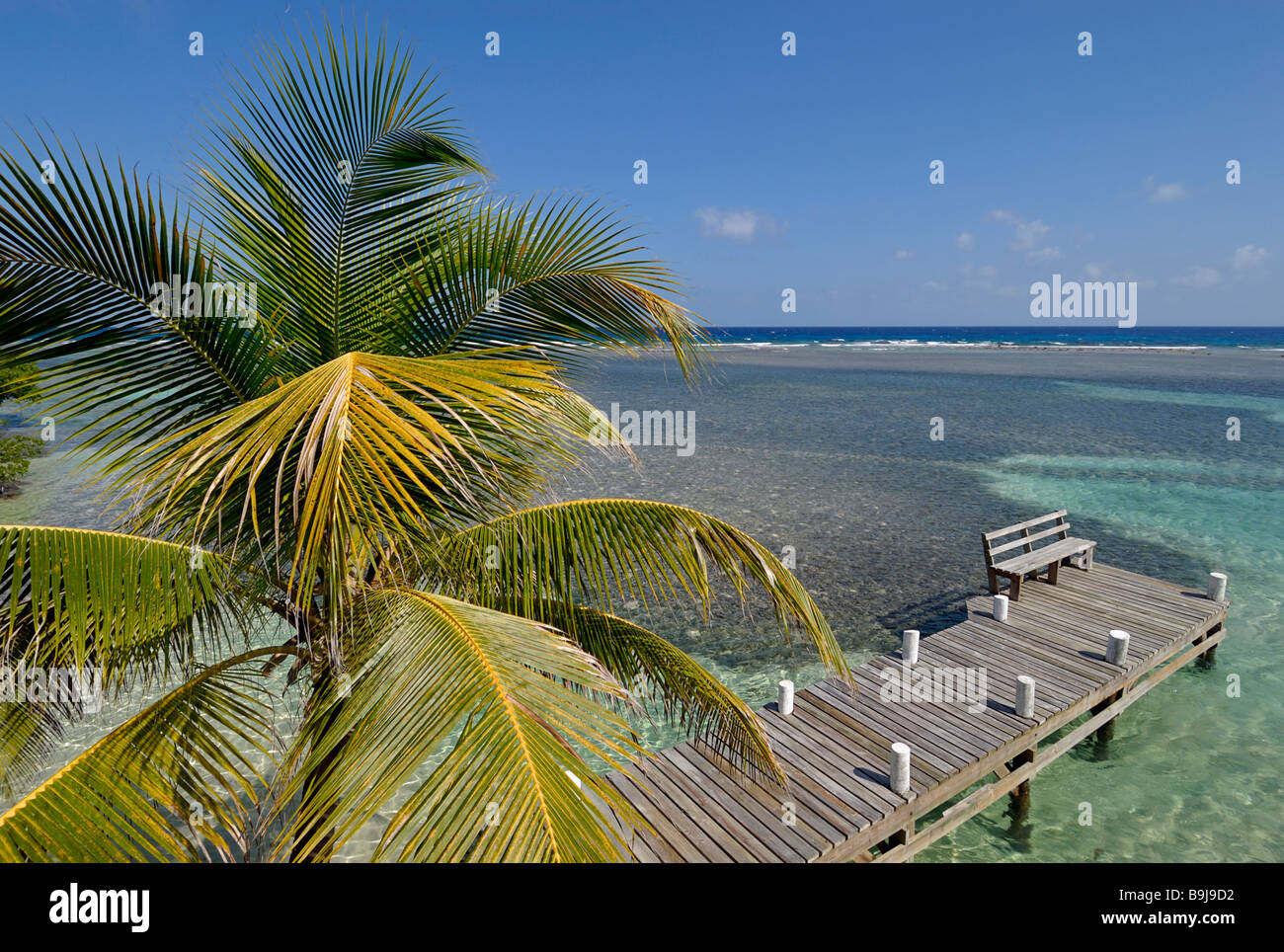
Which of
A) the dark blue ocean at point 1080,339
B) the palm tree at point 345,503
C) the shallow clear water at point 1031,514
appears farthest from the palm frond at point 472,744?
the dark blue ocean at point 1080,339

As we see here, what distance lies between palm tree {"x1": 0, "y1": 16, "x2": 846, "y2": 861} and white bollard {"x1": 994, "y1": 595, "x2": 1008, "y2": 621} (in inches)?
335

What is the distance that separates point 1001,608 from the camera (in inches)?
446

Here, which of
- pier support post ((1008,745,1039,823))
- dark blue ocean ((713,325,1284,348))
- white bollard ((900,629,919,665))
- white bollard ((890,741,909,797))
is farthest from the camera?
dark blue ocean ((713,325,1284,348))

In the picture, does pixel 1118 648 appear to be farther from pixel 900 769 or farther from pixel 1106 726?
pixel 900 769

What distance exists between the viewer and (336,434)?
81.4 inches

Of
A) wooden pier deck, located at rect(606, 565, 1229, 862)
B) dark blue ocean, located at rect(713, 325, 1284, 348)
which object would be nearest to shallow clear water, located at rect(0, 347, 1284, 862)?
wooden pier deck, located at rect(606, 565, 1229, 862)

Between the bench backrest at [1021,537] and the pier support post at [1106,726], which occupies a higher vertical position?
the bench backrest at [1021,537]

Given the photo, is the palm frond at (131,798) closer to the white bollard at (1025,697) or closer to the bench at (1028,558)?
the white bollard at (1025,697)

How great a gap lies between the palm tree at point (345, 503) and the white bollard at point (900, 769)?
10.1ft

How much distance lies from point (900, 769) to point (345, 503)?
645cm

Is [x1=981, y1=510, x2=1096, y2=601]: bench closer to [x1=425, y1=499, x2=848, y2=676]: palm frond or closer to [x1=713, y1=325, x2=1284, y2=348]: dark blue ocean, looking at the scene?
[x1=425, y1=499, x2=848, y2=676]: palm frond

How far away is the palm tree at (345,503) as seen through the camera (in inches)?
88.3

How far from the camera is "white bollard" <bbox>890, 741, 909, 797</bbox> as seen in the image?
270 inches

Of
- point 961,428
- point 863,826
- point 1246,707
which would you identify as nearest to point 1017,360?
point 961,428
